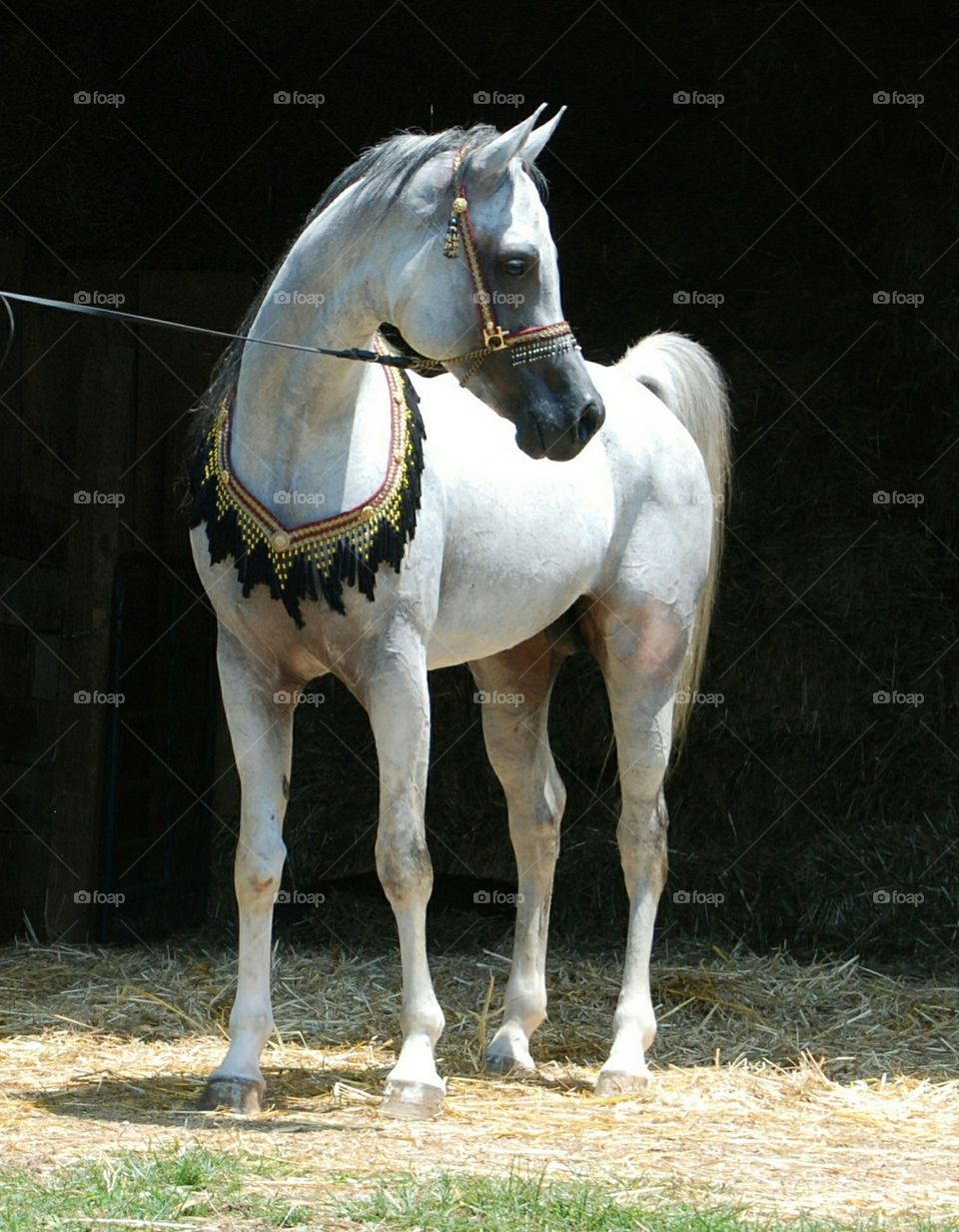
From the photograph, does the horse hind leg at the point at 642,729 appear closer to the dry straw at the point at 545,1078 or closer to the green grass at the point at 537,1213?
the dry straw at the point at 545,1078

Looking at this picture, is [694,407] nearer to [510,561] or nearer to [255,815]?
[510,561]

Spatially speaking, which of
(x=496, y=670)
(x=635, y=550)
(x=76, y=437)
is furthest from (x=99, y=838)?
(x=635, y=550)

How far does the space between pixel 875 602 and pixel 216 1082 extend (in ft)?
12.4

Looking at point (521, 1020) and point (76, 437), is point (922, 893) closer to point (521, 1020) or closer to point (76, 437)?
point (521, 1020)

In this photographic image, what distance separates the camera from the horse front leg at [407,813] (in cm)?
402

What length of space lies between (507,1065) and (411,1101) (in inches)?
32.5

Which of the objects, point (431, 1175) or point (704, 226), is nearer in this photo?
point (431, 1175)

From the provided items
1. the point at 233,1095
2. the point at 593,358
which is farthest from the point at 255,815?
the point at 593,358

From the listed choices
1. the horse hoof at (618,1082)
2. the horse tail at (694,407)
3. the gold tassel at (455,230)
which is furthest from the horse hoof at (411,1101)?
the gold tassel at (455,230)

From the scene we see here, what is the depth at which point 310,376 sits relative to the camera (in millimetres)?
3984

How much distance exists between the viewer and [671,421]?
17.2ft

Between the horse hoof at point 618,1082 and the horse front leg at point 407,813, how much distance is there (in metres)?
0.62

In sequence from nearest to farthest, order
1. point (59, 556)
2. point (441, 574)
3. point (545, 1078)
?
point (441, 574) < point (545, 1078) < point (59, 556)

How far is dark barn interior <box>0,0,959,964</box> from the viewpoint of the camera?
6.57 m
